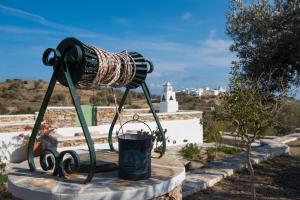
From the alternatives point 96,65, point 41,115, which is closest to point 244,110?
point 96,65

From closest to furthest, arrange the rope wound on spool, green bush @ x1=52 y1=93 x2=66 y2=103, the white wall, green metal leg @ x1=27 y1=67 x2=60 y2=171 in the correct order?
the rope wound on spool < green metal leg @ x1=27 y1=67 x2=60 y2=171 < the white wall < green bush @ x1=52 y1=93 x2=66 y2=103

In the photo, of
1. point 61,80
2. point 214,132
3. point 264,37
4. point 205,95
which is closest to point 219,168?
point 264,37

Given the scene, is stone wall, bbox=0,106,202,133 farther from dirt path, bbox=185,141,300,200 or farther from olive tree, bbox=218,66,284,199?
olive tree, bbox=218,66,284,199

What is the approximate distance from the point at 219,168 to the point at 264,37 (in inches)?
146

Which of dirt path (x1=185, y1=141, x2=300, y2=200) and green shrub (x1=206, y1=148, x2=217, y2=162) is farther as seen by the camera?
green shrub (x1=206, y1=148, x2=217, y2=162)

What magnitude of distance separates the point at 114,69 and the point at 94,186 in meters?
1.75

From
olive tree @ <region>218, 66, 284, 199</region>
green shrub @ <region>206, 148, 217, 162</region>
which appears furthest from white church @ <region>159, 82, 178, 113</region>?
olive tree @ <region>218, 66, 284, 199</region>

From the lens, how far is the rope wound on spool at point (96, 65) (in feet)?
16.5

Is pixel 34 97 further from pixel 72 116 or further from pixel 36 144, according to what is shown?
pixel 36 144

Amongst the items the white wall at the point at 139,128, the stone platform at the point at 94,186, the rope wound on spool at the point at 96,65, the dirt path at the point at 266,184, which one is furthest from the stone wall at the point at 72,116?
the stone platform at the point at 94,186

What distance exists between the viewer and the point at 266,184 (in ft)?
29.6

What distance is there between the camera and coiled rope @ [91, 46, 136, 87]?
5.38 meters

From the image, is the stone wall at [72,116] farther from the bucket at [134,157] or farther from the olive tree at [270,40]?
the bucket at [134,157]

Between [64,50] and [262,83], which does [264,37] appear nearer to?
[262,83]
